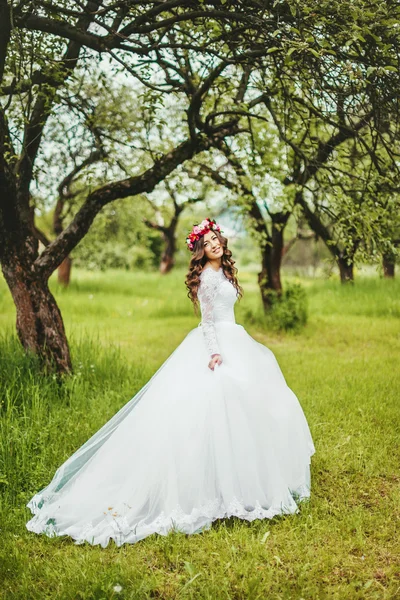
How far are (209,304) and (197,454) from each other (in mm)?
1278

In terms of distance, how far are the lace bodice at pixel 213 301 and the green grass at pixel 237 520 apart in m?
1.52

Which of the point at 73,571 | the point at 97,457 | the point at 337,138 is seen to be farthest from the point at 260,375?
the point at 337,138

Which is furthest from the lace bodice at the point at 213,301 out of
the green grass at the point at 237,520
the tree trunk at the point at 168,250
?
the tree trunk at the point at 168,250

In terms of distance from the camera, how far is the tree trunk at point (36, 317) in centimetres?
691

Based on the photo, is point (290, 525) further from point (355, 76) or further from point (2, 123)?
point (2, 123)

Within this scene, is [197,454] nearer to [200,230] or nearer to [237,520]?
[237,520]

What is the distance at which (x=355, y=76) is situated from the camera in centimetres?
442

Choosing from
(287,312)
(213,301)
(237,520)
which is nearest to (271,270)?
(287,312)

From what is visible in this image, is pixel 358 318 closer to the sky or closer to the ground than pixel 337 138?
closer to the ground

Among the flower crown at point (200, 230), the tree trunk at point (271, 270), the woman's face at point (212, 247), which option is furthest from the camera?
the tree trunk at point (271, 270)

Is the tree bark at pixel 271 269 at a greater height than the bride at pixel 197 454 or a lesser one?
greater

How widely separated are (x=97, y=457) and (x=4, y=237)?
3.48m

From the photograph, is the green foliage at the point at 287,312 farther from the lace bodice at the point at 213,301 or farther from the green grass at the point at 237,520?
the lace bodice at the point at 213,301

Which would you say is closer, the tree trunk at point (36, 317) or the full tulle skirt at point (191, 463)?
the full tulle skirt at point (191, 463)
